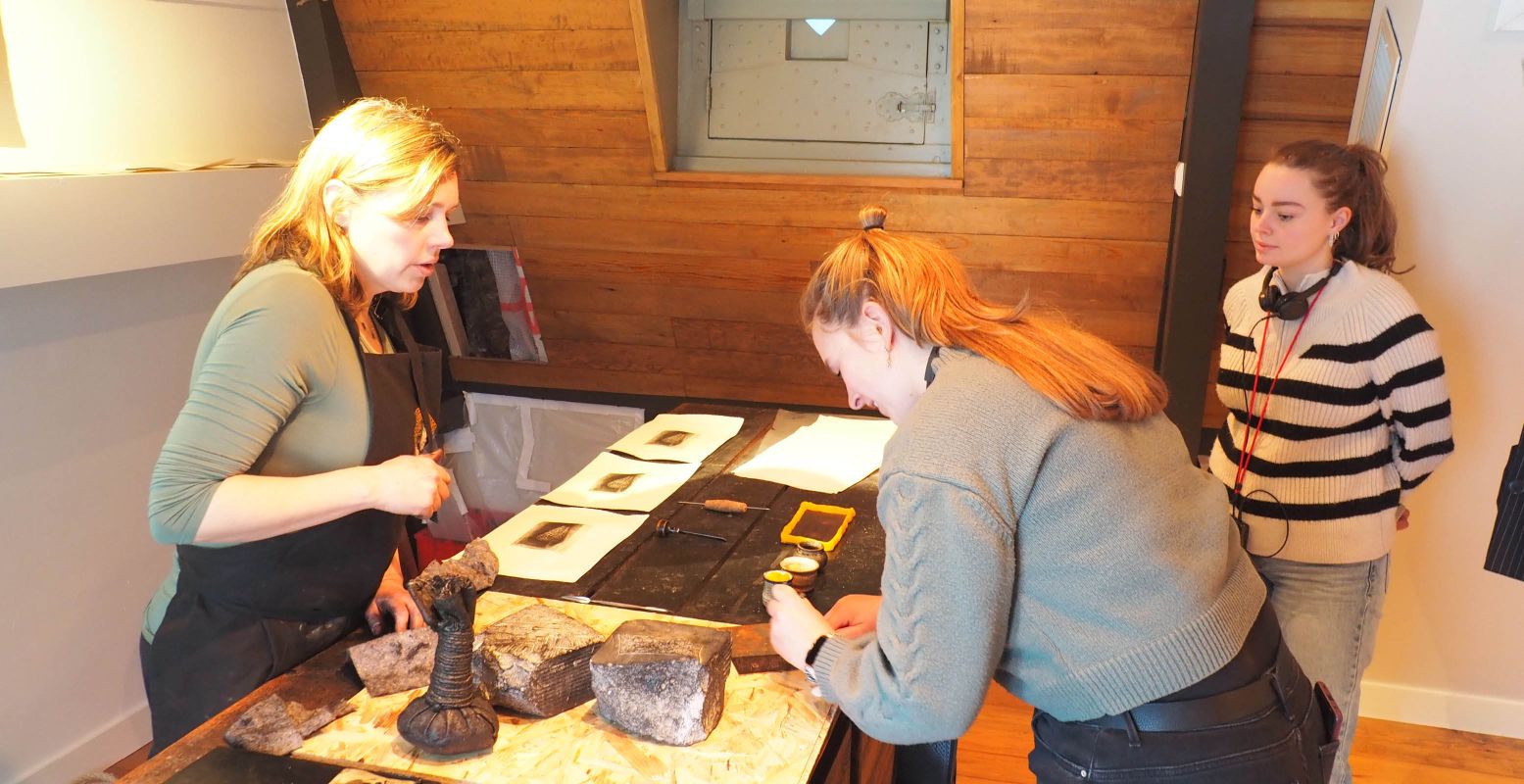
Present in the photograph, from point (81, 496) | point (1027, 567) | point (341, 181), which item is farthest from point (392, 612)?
point (81, 496)

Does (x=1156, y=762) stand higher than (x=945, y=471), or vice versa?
(x=945, y=471)

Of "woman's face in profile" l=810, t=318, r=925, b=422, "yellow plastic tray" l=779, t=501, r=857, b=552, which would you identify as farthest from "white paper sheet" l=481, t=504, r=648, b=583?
"woman's face in profile" l=810, t=318, r=925, b=422

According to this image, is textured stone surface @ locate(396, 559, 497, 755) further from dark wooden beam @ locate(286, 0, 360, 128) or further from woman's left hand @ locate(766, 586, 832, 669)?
dark wooden beam @ locate(286, 0, 360, 128)

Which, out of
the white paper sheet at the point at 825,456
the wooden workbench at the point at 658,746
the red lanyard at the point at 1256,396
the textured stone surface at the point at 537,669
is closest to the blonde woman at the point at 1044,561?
the wooden workbench at the point at 658,746

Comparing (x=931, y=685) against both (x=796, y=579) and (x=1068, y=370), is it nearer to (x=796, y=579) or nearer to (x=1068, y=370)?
(x=1068, y=370)

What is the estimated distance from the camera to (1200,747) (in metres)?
1.20

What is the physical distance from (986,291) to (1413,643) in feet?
4.94

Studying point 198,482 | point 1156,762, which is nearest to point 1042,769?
point 1156,762

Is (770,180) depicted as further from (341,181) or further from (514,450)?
(514,450)

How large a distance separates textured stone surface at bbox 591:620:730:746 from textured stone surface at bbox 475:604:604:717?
0.16ft

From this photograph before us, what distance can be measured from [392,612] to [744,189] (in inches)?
70.9

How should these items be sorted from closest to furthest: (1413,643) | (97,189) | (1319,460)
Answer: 1. (1319,460)
2. (97,189)
3. (1413,643)

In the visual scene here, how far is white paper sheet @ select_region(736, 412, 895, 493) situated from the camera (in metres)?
2.21

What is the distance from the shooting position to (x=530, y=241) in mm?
3426
